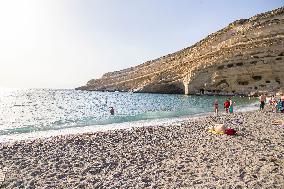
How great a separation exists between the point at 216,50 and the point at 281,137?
7547cm

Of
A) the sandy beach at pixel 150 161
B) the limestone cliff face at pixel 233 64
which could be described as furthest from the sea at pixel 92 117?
the limestone cliff face at pixel 233 64

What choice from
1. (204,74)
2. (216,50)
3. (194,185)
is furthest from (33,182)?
(216,50)

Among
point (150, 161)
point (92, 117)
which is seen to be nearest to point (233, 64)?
point (92, 117)

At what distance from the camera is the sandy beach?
11.2 meters

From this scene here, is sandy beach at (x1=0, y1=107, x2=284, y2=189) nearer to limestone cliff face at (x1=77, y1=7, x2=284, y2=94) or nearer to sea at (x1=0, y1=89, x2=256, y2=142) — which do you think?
sea at (x1=0, y1=89, x2=256, y2=142)

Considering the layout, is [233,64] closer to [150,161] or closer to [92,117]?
[92,117]

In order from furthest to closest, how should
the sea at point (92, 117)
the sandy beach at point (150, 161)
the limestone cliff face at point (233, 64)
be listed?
1. the limestone cliff face at point (233, 64)
2. the sea at point (92, 117)
3. the sandy beach at point (150, 161)

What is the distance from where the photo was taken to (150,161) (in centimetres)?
1392

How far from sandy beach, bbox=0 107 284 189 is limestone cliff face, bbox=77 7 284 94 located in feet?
198

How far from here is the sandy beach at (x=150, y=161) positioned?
11203mm

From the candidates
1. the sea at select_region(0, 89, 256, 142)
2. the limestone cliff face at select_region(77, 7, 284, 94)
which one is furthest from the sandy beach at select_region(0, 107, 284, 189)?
the limestone cliff face at select_region(77, 7, 284, 94)

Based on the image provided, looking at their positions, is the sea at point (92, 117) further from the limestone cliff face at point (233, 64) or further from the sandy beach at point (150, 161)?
the limestone cliff face at point (233, 64)

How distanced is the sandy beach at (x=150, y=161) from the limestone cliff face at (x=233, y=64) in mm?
60397

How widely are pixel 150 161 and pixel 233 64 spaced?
233ft
